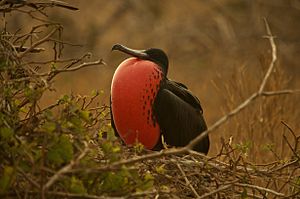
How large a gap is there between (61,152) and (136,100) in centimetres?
93

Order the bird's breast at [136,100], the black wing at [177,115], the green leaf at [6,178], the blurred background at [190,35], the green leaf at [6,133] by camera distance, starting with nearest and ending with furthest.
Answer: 1. the green leaf at [6,178]
2. the green leaf at [6,133]
3. the bird's breast at [136,100]
4. the black wing at [177,115]
5. the blurred background at [190,35]

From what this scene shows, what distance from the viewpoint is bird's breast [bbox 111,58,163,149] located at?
277 cm

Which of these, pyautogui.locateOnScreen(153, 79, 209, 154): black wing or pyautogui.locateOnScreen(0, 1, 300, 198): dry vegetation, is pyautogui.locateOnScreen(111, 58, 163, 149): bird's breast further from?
pyautogui.locateOnScreen(0, 1, 300, 198): dry vegetation

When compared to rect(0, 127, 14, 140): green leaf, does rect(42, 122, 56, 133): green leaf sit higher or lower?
higher

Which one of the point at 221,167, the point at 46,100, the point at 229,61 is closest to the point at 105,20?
the point at 229,61

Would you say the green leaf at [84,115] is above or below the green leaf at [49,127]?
above

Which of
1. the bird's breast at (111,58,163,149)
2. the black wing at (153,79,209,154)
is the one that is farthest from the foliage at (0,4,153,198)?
the black wing at (153,79,209,154)

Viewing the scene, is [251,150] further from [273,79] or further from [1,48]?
[1,48]

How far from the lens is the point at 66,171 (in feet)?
5.66

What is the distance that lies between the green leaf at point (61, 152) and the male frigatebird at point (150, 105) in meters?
0.84

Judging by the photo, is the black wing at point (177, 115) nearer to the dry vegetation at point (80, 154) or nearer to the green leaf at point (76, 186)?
the dry vegetation at point (80, 154)

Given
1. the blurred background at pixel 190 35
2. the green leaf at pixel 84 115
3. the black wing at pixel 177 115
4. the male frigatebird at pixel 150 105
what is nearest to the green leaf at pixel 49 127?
the green leaf at pixel 84 115

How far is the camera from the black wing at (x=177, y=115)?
2.90 meters

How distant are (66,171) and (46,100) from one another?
11.6ft
